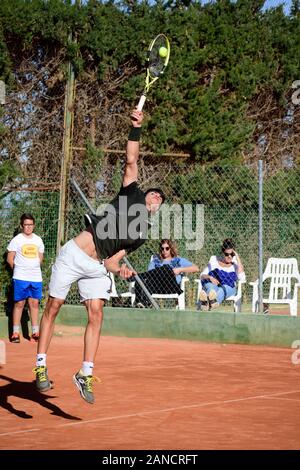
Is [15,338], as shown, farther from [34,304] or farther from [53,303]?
[53,303]

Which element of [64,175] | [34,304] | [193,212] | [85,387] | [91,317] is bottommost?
[85,387]

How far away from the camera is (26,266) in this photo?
13.2 metres

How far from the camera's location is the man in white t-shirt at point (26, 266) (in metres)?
13.1

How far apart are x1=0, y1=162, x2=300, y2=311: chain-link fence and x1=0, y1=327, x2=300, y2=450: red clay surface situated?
2373 millimetres

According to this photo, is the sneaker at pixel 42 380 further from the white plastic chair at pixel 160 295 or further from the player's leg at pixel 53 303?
the white plastic chair at pixel 160 295

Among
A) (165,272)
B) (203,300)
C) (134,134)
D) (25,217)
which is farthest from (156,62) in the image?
(203,300)

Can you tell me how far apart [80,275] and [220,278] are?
20.0 ft

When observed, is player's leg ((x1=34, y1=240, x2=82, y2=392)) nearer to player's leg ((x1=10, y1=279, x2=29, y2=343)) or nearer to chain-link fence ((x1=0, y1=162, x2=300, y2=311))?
player's leg ((x1=10, y1=279, x2=29, y2=343))

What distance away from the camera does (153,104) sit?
1623 cm

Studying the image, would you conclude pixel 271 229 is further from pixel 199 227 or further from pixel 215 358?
pixel 215 358

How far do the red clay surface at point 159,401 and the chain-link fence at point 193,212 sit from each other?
93.4 inches

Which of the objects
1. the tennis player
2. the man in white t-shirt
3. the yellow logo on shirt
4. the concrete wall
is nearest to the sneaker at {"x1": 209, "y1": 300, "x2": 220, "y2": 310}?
the concrete wall

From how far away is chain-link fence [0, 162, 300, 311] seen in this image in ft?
46.6

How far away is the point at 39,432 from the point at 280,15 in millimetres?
12262
